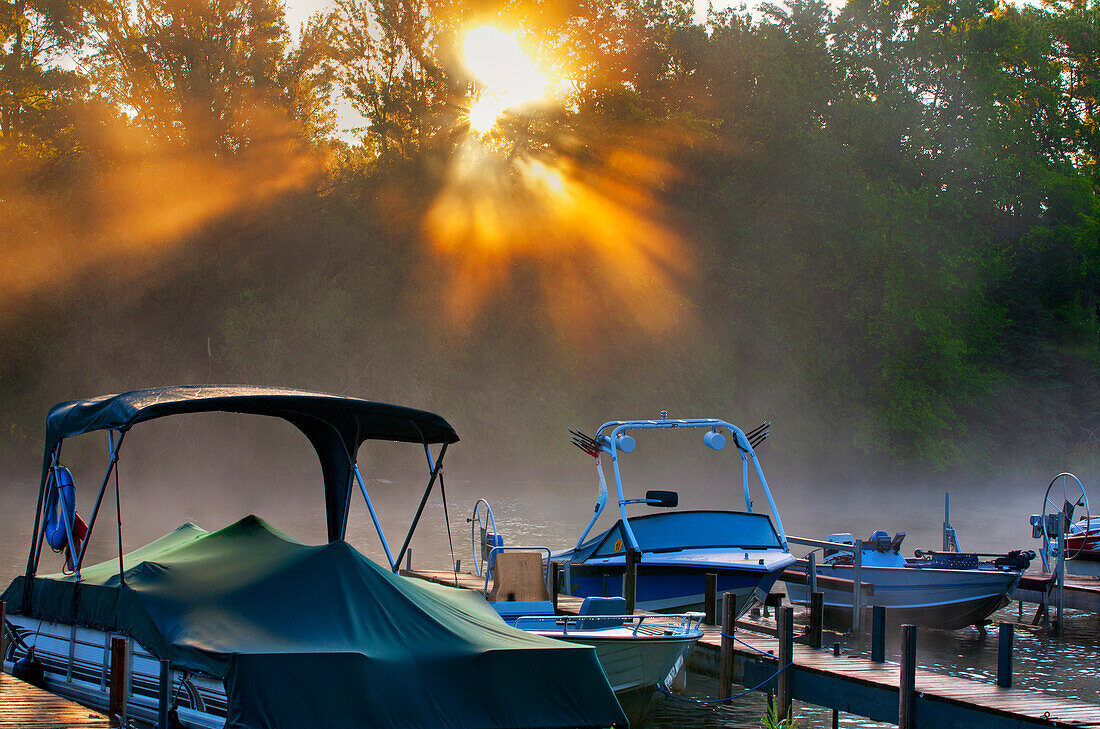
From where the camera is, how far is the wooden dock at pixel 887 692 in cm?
814

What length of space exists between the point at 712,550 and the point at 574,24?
32463mm

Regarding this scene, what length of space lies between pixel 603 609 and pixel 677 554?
3.49m

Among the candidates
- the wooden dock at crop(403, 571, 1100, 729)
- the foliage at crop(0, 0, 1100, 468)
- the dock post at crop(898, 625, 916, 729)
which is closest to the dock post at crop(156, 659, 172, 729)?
the wooden dock at crop(403, 571, 1100, 729)

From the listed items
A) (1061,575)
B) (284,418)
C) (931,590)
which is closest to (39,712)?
(284,418)

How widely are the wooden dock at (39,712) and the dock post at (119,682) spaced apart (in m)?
0.10

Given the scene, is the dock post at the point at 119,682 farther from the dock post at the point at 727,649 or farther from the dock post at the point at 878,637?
the dock post at the point at 878,637

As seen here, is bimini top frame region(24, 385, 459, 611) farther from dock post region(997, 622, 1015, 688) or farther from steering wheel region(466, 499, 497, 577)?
dock post region(997, 622, 1015, 688)

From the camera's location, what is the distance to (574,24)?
139ft

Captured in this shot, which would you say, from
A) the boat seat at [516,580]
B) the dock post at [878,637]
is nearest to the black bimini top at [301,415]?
the boat seat at [516,580]

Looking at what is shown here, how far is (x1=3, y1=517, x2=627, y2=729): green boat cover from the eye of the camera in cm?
674

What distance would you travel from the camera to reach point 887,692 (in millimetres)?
8992

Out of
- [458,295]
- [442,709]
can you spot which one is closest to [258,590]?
[442,709]

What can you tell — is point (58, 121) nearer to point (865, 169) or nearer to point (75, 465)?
point (75, 465)

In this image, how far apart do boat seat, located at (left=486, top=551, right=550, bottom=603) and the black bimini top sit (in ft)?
9.73
